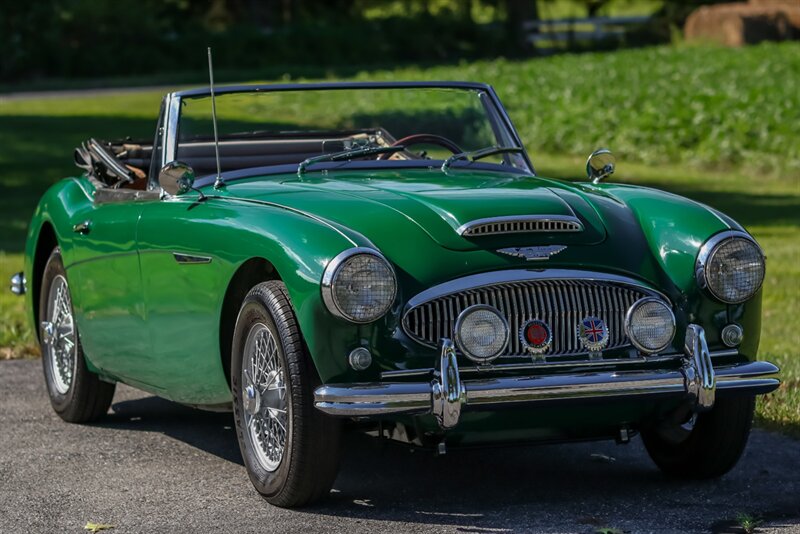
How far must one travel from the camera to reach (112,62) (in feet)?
125

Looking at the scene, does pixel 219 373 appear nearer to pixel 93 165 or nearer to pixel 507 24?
pixel 93 165

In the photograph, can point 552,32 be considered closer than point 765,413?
No

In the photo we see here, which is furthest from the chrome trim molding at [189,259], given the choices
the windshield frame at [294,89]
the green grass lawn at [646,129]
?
the green grass lawn at [646,129]

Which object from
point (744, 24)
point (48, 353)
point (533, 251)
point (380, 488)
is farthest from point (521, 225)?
point (744, 24)

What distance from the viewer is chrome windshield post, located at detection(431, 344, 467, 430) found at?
A: 4.70 m

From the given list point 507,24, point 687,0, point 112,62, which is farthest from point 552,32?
point 112,62

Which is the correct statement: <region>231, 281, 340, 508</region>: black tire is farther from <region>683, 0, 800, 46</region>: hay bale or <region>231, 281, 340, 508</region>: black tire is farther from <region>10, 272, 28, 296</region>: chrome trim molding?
<region>683, 0, 800, 46</region>: hay bale

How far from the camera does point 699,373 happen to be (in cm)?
498

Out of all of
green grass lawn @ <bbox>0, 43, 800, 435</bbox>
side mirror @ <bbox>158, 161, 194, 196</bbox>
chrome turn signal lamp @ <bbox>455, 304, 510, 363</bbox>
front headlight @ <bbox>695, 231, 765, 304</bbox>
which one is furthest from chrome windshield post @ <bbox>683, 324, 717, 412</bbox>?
green grass lawn @ <bbox>0, 43, 800, 435</bbox>

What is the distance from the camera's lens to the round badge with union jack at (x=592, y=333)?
5.00 m

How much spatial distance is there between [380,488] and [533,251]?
107 cm

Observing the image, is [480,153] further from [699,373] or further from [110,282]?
[699,373]

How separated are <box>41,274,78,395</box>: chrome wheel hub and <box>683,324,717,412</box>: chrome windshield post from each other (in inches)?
119

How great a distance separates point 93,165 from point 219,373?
2049 millimetres
